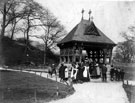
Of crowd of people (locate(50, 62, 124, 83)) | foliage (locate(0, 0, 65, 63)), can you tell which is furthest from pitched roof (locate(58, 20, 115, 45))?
foliage (locate(0, 0, 65, 63))

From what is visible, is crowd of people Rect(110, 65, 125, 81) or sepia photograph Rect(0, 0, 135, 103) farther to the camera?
crowd of people Rect(110, 65, 125, 81)

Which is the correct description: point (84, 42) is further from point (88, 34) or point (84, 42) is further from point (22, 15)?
point (22, 15)

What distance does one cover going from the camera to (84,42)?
22000 mm

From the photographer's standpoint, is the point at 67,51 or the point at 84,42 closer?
the point at 84,42

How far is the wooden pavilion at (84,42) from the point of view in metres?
21.9

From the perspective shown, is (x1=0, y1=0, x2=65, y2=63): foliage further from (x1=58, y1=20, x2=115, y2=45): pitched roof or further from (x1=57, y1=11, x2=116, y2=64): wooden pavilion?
(x1=58, y1=20, x2=115, y2=45): pitched roof

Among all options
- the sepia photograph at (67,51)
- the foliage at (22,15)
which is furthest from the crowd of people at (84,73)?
the foliage at (22,15)

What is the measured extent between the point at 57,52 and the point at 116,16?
16.9 m

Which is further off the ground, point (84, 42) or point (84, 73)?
point (84, 42)

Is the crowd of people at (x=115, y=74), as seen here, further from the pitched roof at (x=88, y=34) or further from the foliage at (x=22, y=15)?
the foliage at (x=22, y=15)

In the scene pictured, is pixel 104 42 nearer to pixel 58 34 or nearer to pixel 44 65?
pixel 44 65

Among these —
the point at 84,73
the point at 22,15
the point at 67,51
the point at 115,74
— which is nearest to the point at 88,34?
the point at 67,51

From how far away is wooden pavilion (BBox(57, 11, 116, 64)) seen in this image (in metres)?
21.9

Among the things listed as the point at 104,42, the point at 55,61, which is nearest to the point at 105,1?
the point at 104,42
